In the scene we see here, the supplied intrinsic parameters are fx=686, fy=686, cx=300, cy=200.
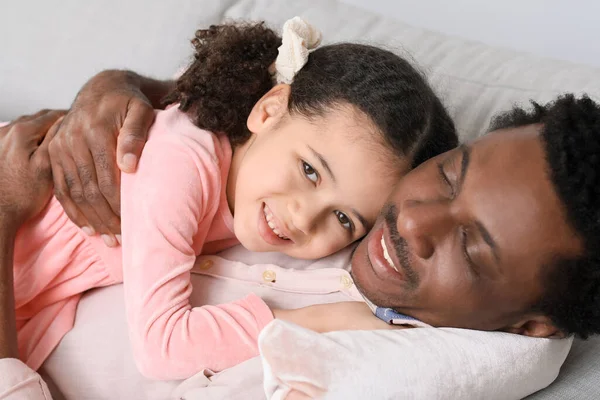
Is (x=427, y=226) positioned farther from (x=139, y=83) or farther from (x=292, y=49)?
(x=139, y=83)

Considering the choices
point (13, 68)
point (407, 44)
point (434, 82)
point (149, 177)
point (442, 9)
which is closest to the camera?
point (149, 177)

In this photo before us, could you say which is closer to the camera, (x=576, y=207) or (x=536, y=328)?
(x=576, y=207)

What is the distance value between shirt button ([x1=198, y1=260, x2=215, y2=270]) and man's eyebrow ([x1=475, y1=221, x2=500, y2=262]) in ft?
1.82

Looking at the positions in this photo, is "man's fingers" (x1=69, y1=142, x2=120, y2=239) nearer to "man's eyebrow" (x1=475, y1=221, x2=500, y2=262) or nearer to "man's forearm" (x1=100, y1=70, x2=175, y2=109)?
"man's forearm" (x1=100, y1=70, x2=175, y2=109)

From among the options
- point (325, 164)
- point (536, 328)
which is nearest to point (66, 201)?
point (325, 164)

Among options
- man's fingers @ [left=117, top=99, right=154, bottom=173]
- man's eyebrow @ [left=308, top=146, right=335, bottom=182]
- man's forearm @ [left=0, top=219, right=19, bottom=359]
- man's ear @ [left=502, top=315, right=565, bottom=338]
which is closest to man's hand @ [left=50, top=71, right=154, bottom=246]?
man's fingers @ [left=117, top=99, right=154, bottom=173]

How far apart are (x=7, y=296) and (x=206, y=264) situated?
1.18 feet

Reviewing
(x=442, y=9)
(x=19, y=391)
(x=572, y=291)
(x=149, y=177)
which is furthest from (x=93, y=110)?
(x=442, y=9)

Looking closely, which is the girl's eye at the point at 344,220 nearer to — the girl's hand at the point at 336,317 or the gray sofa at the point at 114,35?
the girl's hand at the point at 336,317

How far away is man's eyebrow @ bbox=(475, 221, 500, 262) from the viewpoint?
95 centimetres

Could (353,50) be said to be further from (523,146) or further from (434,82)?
(523,146)

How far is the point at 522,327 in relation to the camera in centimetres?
105

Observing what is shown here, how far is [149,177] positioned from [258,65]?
36 centimetres

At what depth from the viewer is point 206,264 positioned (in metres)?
1.32
